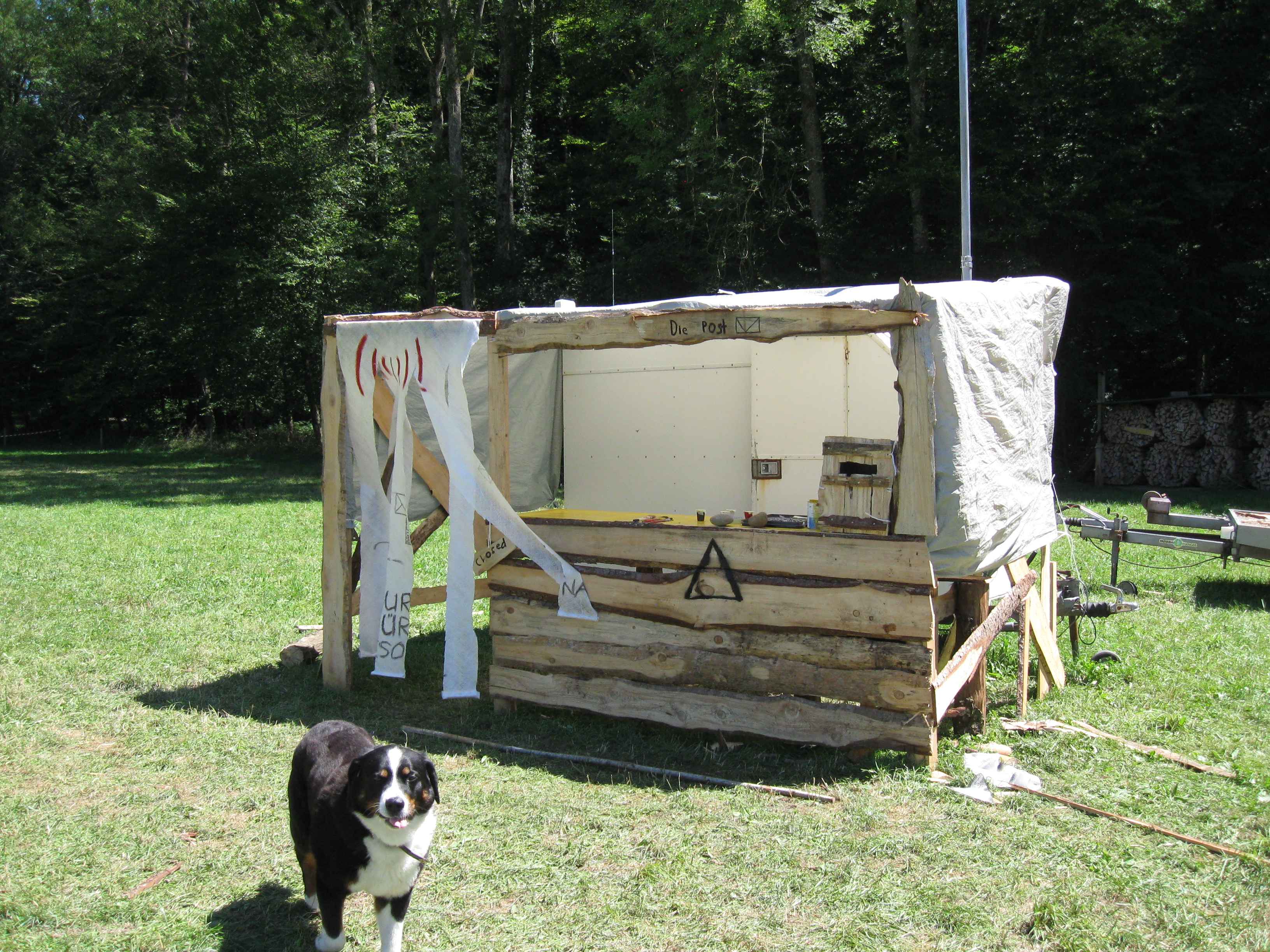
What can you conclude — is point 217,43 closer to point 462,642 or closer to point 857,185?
point 857,185

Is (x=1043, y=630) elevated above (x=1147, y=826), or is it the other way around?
(x=1043, y=630)

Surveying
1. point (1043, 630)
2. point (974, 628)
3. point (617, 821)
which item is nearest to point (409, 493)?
point (617, 821)

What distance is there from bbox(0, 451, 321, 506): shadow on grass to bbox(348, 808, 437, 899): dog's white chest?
47.9ft

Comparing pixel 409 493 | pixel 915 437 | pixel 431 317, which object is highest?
pixel 431 317

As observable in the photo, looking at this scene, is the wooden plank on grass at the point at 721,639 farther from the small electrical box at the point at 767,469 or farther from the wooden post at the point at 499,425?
the small electrical box at the point at 767,469

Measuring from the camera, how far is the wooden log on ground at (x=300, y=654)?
22.9 feet

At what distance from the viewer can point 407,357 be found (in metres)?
5.96

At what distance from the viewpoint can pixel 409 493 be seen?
6.17 m

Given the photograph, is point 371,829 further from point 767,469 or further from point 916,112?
point 916,112

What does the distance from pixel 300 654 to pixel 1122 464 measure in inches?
647

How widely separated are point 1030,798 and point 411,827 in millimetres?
3041

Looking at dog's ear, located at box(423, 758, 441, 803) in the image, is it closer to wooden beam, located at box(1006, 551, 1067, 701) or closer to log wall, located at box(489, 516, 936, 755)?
log wall, located at box(489, 516, 936, 755)

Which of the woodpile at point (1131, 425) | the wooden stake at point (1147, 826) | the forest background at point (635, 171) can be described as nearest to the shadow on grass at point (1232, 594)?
the wooden stake at point (1147, 826)

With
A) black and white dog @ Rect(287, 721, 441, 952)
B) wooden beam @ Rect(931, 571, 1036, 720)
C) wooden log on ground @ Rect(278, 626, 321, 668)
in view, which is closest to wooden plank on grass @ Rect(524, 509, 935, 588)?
wooden beam @ Rect(931, 571, 1036, 720)
